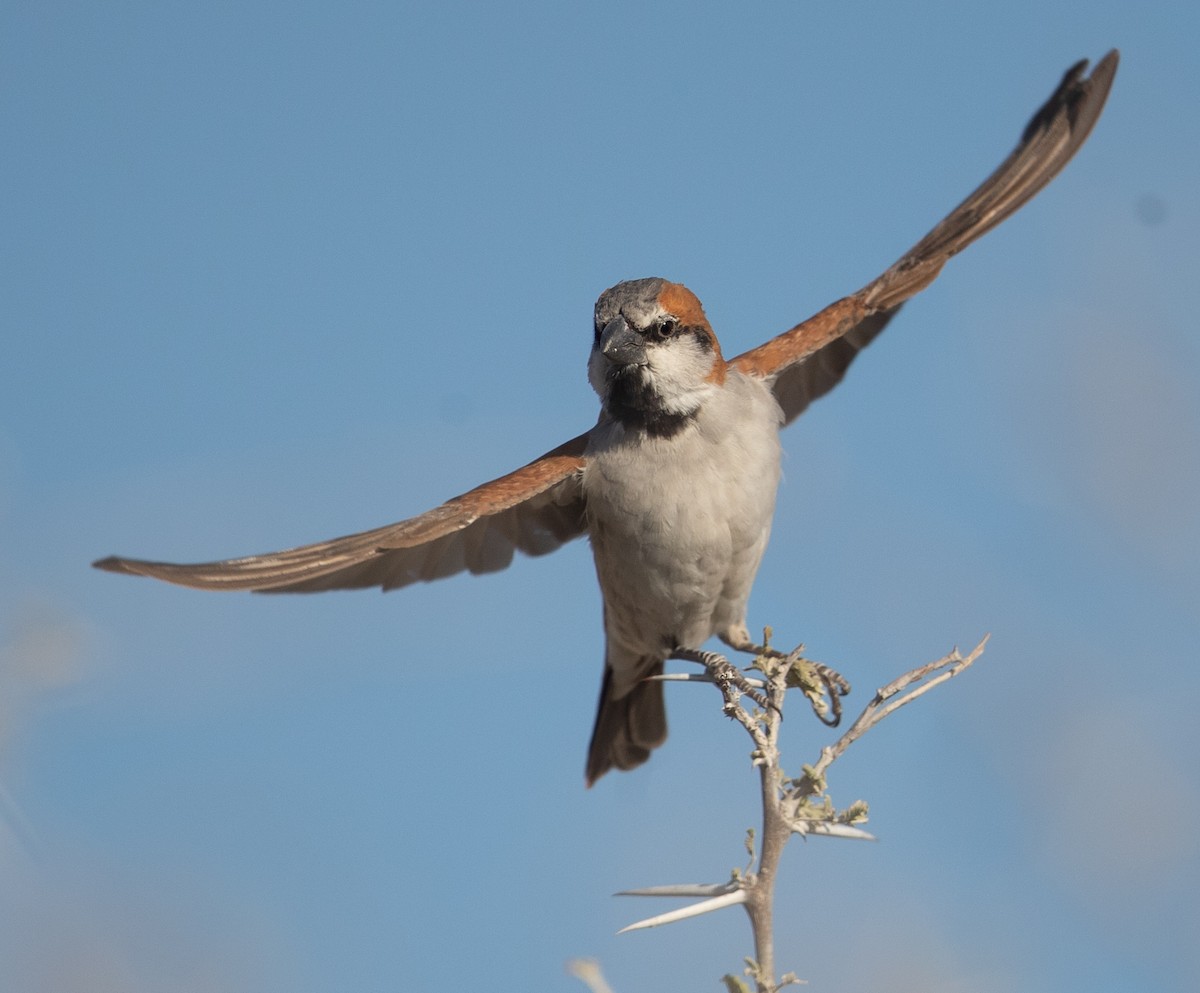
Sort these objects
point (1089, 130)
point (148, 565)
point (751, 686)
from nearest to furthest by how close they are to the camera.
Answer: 1. point (148, 565)
2. point (751, 686)
3. point (1089, 130)

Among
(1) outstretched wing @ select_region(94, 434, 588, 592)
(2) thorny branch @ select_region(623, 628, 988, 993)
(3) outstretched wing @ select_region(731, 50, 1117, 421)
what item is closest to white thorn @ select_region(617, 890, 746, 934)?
(2) thorny branch @ select_region(623, 628, 988, 993)

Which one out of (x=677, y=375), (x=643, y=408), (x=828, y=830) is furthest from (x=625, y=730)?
(x=828, y=830)

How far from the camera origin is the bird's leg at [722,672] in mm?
5094

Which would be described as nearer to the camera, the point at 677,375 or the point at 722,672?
the point at 722,672

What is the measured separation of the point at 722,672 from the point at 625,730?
2.87 meters

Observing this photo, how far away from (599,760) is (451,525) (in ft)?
8.47

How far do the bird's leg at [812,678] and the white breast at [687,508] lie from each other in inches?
12.6

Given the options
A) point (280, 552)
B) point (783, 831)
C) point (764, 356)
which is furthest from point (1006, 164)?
point (783, 831)

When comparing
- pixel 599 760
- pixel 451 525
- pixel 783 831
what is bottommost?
Answer: pixel 783 831

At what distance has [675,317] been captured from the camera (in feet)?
22.0

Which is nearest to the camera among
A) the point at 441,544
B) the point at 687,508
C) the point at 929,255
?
the point at 687,508

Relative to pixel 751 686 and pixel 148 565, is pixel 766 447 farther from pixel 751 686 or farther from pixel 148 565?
pixel 148 565

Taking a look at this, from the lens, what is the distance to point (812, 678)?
4.85 m

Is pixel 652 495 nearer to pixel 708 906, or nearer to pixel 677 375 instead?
pixel 677 375
